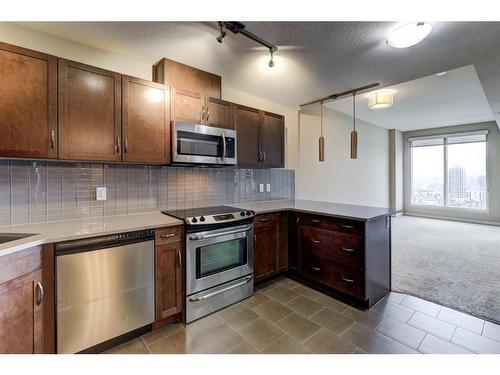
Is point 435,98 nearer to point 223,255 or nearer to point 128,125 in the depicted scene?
point 223,255

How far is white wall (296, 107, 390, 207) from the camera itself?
4.09m

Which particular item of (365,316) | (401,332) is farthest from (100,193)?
(401,332)

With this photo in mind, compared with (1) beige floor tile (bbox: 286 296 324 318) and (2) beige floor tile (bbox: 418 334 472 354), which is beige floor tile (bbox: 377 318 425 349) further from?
(1) beige floor tile (bbox: 286 296 324 318)

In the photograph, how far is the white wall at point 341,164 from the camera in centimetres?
409

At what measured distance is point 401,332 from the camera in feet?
6.21

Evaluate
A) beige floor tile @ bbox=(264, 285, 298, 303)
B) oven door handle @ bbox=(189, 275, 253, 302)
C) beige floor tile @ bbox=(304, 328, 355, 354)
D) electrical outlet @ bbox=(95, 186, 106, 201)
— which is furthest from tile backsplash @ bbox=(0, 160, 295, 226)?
beige floor tile @ bbox=(304, 328, 355, 354)

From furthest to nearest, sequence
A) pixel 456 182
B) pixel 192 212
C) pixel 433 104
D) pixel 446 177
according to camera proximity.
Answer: pixel 446 177 → pixel 456 182 → pixel 433 104 → pixel 192 212

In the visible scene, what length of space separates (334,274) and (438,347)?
927 mm

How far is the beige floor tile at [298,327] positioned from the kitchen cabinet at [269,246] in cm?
62

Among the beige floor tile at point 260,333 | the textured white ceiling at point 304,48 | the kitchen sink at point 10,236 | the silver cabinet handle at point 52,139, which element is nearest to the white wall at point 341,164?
the textured white ceiling at point 304,48

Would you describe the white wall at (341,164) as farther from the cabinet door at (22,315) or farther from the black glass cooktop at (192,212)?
the cabinet door at (22,315)

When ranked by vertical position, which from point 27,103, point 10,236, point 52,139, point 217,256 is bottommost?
point 217,256

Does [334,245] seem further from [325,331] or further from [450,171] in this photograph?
[450,171]
